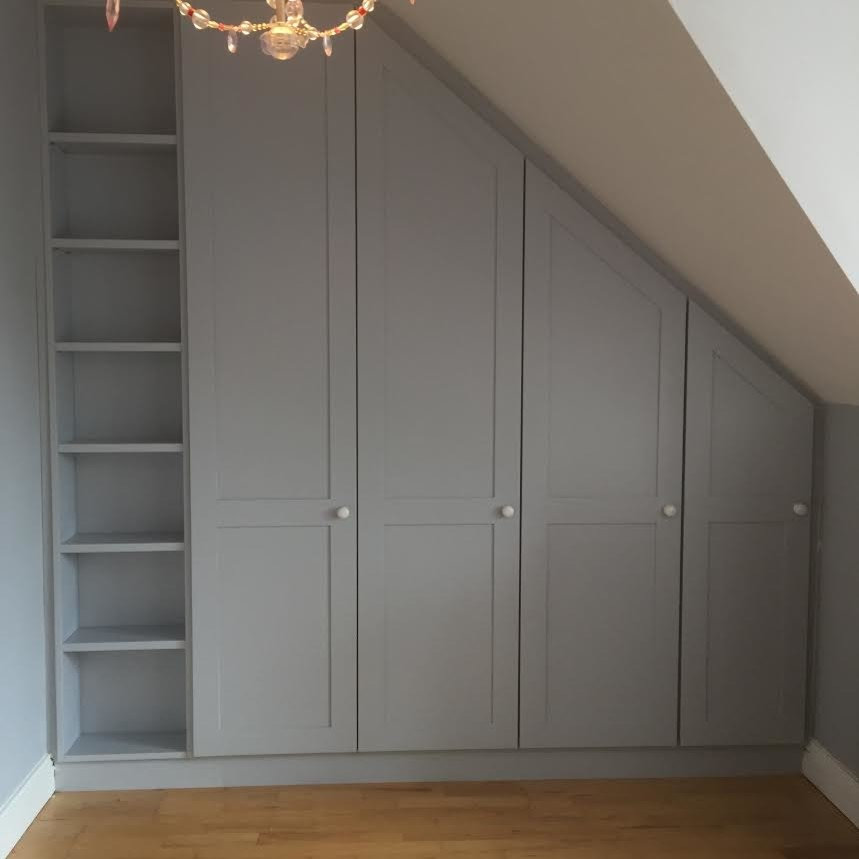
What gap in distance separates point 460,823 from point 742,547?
1258 mm

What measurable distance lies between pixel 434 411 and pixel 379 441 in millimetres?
200

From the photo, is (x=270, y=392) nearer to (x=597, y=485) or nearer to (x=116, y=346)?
(x=116, y=346)

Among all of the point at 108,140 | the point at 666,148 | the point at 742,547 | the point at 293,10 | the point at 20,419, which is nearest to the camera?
the point at 293,10

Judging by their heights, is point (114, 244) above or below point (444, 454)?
above

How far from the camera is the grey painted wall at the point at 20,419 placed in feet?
8.77

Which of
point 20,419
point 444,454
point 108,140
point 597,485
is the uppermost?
point 108,140

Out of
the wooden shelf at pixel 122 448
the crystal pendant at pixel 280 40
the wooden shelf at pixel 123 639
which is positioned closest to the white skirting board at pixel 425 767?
the wooden shelf at pixel 123 639

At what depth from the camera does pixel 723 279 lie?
2781 mm

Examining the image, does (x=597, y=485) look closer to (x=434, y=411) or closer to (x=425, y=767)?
(x=434, y=411)

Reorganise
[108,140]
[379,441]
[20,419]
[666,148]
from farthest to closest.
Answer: [379,441] < [108,140] < [20,419] < [666,148]

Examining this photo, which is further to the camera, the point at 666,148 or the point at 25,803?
the point at 25,803

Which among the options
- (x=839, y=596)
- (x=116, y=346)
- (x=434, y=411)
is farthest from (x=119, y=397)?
(x=839, y=596)

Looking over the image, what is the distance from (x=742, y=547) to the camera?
3.14 m

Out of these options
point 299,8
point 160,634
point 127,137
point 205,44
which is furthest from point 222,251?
point 299,8
